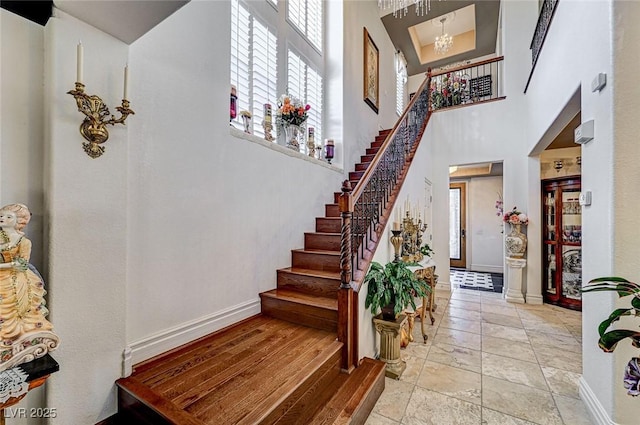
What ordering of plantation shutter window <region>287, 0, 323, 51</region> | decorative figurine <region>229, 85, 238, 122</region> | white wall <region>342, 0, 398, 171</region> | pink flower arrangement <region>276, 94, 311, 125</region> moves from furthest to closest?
1. white wall <region>342, 0, 398, 171</region>
2. plantation shutter window <region>287, 0, 323, 51</region>
3. pink flower arrangement <region>276, 94, 311, 125</region>
4. decorative figurine <region>229, 85, 238, 122</region>

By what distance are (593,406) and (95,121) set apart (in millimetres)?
3713

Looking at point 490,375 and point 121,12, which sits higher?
point 121,12

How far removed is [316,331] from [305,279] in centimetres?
58

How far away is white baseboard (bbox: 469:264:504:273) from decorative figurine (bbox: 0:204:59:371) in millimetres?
8703

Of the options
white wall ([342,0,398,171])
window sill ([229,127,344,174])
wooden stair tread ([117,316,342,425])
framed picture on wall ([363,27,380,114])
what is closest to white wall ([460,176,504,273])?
white wall ([342,0,398,171])

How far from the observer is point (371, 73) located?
5527 mm

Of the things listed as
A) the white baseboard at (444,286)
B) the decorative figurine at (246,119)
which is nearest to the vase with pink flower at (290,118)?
the decorative figurine at (246,119)

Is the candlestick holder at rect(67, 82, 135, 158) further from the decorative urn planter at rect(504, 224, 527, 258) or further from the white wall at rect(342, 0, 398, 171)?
the decorative urn planter at rect(504, 224, 527, 258)

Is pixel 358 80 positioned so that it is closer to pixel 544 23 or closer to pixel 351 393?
pixel 544 23

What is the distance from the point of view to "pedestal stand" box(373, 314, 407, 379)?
8.08 ft

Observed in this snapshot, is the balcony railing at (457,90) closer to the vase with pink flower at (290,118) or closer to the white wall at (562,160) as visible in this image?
the white wall at (562,160)

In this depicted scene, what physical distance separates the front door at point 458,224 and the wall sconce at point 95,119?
26.5ft

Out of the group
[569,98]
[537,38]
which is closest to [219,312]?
[569,98]

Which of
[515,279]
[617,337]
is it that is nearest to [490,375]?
[617,337]
